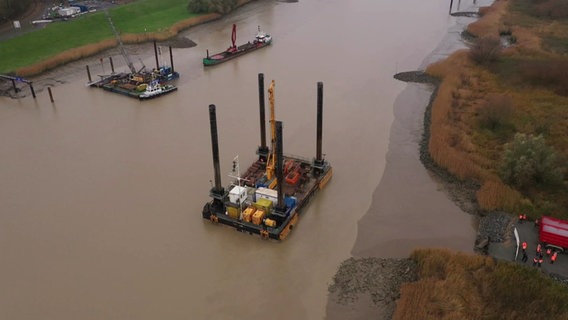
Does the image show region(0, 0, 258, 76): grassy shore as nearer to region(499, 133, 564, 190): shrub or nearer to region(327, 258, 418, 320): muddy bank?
region(327, 258, 418, 320): muddy bank

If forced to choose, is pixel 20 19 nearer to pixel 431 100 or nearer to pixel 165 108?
pixel 165 108

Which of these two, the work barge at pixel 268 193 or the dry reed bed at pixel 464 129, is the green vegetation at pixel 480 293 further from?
the work barge at pixel 268 193

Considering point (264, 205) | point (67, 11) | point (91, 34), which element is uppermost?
point (67, 11)

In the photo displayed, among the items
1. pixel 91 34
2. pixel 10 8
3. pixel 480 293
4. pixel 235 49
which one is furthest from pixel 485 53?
pixel 10 8

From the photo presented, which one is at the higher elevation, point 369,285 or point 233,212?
point 233,212

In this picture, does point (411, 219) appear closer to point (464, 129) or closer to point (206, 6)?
point (464, 129)
